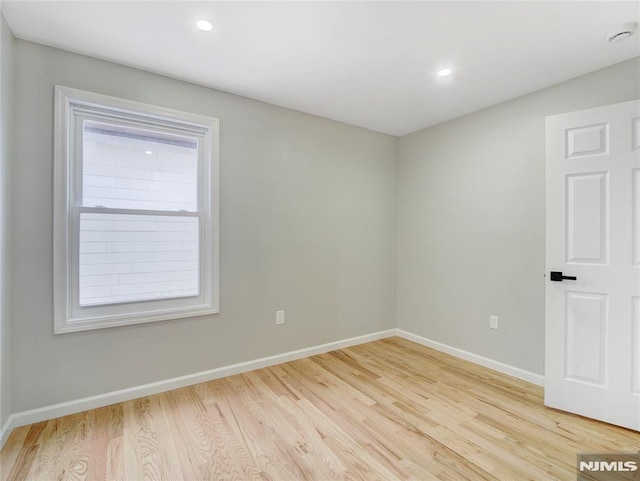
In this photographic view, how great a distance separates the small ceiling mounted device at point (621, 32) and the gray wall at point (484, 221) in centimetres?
37

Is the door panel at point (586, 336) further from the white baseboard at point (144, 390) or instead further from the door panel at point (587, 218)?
the white baseboard at point (144, 390)

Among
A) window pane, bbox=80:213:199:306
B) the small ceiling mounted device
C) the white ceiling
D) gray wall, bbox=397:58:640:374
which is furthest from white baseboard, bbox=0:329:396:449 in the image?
the small ceiling mounted device

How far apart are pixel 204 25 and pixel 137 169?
3.76 ft

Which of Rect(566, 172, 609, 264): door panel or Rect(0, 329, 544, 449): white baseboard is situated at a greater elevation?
Rect(566, 172, 609, 264): door panel

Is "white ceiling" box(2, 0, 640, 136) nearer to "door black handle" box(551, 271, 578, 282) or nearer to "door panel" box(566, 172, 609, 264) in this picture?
"door panel" box(566, 172, 609, 264)

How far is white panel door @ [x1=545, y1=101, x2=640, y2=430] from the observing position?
6.11ft

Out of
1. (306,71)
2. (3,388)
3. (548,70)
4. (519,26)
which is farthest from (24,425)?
(548,70)

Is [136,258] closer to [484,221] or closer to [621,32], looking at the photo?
[484,221]

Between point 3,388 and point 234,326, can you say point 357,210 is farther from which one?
point 3,388

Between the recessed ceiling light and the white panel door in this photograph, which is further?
the white panel door

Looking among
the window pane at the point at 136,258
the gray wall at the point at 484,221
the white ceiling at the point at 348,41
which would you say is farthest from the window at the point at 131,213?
the gray wall at the point at 484,221

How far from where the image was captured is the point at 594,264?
1.98 m

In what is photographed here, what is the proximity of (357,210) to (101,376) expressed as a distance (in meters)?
2.68

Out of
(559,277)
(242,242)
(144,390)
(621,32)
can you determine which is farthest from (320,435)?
(621,32)
